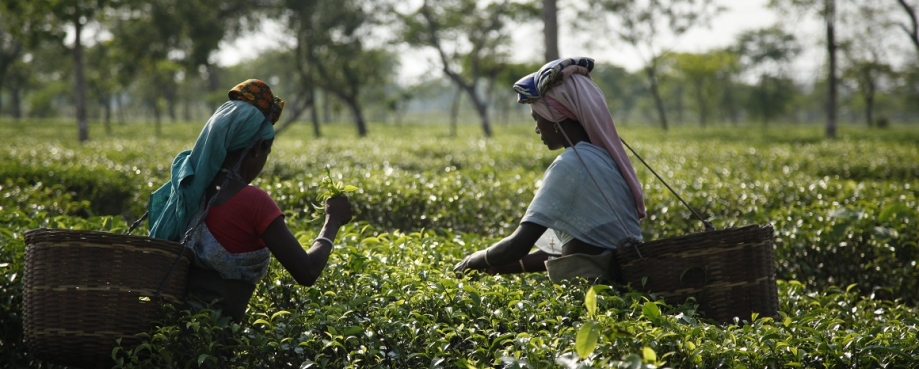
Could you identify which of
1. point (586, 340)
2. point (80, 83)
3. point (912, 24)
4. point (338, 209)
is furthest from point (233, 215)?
point (912, 24)

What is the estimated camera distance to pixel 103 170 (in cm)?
733

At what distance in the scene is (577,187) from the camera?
3.08 m

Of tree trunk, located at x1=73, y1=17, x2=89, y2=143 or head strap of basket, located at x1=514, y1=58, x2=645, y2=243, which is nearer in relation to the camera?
head strap of basket, located at x1=514, y1=58, x2=645, y2=243

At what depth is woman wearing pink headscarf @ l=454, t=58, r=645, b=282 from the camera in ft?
10.0

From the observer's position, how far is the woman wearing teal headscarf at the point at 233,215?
2672 millimetres

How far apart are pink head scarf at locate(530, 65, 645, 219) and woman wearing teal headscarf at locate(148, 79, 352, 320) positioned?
1.05m

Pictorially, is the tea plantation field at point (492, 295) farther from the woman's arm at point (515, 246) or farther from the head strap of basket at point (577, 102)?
the head strap of basket at point (577, 102)

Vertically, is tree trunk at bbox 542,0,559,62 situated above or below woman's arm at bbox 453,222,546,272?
above

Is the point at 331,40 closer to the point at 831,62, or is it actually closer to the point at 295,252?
the point at 831,62

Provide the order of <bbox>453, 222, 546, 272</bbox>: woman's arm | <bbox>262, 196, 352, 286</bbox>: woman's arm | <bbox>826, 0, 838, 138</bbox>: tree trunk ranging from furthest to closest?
1. <bbox>826, 0, 838, 138</bbox>: tree trunk
2. <bbox>453, 222, 546, 272</bbox>: woman's arm
3. <bbox>262, 196, 352, 286</bbox>: woman's arm

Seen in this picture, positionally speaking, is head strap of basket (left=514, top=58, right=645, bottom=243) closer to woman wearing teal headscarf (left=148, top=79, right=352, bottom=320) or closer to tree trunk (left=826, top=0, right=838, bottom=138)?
woman wearing teal headscarf (left=148, top=79, right=352, bottom=320)

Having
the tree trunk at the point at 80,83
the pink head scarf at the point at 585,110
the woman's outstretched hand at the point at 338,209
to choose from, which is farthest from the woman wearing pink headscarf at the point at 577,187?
the tree trunk at the point at 80,83

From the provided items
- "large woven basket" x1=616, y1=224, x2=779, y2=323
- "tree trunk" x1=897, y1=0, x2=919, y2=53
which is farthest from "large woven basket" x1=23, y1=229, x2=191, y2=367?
"tree trunk" x1=897, y1=0, x2=919, y2=53

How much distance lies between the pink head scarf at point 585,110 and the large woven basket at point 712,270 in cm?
34
